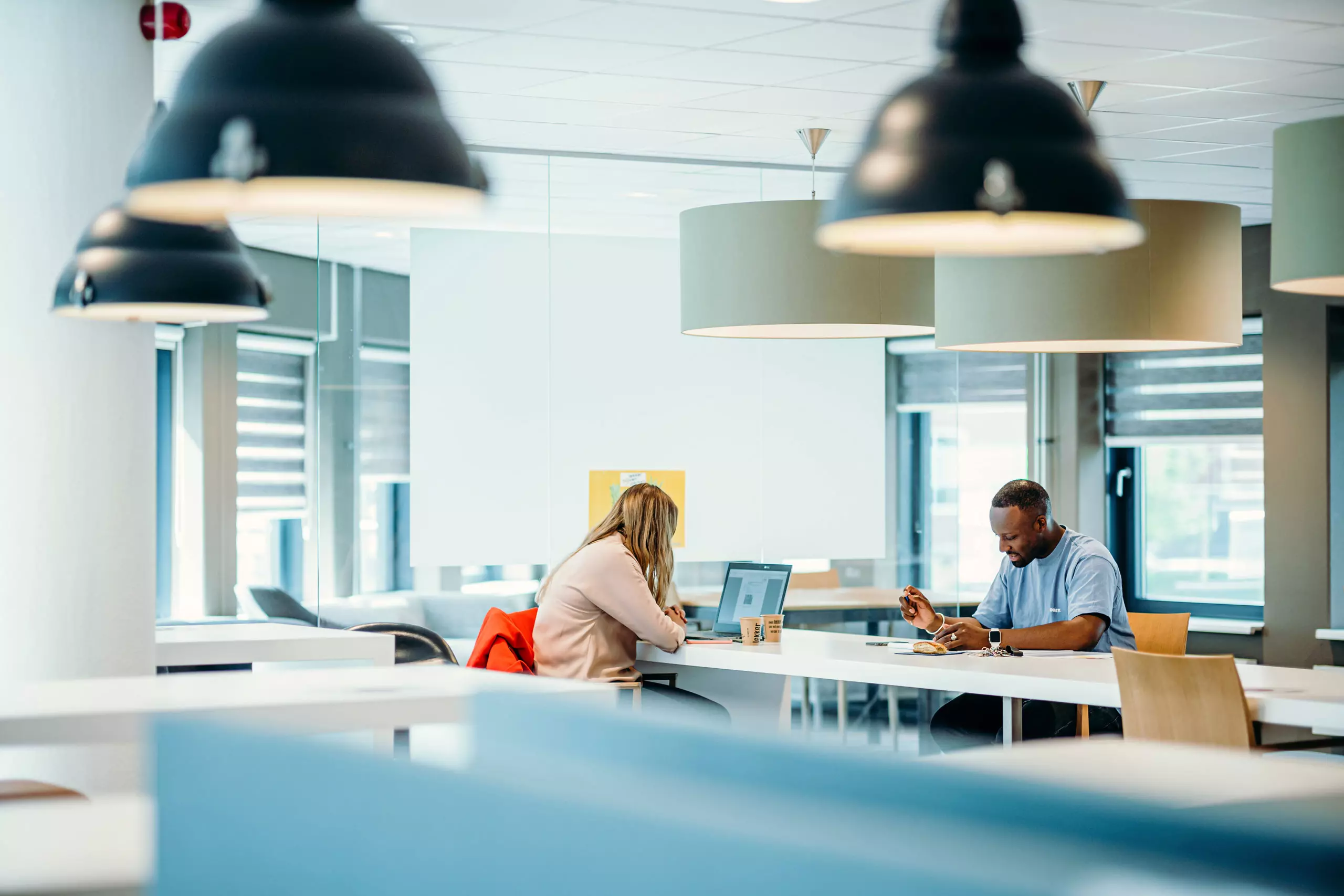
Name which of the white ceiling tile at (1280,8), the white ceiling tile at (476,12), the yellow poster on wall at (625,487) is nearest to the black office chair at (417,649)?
the yellow poster on wall at (625,487)

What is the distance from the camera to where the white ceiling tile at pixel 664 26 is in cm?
539

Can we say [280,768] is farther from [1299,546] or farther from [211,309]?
[1299,546]

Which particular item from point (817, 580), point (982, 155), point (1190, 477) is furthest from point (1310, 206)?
point (1190, 477)

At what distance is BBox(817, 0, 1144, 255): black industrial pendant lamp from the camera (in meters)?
2.55

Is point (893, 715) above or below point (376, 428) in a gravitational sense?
below

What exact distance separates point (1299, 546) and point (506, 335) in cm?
501

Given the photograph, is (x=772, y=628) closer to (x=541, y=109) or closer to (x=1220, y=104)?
(x=541, y=109)

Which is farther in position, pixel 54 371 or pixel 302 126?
pixel 54 371

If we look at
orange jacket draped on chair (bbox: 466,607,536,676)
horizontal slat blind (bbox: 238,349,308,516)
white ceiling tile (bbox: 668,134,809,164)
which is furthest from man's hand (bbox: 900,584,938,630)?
horizontal slat blind (bbox: 238,349,308,516)

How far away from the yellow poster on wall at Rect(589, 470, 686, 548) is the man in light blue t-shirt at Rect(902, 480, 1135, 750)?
2.33m

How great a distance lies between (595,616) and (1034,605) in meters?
1.65

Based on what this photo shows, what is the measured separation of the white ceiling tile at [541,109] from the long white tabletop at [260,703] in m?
3.23

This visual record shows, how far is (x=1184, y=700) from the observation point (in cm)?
437

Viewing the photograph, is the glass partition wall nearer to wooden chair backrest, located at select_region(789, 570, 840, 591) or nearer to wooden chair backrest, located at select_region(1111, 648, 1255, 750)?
wooden chair backrest, located at select_region(789, 570, 840, 591)
